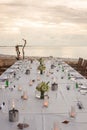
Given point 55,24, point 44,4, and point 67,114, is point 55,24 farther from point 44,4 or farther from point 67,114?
point 67,114

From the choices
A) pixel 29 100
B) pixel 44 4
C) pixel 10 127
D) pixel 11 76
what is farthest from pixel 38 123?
pixel 44 4

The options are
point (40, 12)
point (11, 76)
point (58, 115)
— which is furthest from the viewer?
point (40, 12)

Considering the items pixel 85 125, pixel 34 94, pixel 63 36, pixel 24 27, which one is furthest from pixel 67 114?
pixel 63 36

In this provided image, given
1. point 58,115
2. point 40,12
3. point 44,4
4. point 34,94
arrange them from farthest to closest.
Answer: point 40,12 < point 44,4 < point 34,94 < point 58,115

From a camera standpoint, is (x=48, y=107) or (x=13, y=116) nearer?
(x=13, y=116)

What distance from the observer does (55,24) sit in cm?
2348

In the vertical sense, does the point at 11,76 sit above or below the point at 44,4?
below

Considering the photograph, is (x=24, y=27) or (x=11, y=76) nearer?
(x=11, y=76)

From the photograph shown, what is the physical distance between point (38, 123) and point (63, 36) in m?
26.2

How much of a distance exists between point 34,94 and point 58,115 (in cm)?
125

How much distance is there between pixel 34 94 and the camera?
5422mm

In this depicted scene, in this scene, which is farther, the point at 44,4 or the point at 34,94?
the point at 44,4

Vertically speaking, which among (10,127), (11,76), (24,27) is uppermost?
(24,27)

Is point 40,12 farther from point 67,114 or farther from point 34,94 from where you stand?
point 67,114
